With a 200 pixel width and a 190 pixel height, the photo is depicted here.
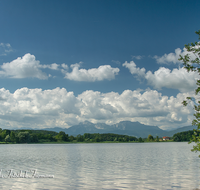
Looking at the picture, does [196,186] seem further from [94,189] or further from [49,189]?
[49,189]

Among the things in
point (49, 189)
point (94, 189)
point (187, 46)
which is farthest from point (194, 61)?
point (49, 189)

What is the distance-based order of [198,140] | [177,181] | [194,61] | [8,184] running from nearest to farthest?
[198,140], [194,61], [8,184], [177,181]

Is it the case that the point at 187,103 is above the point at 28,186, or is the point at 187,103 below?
→ above

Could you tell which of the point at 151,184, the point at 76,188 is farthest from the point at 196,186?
the point at 76,188

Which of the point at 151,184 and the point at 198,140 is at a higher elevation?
the point at 198,140

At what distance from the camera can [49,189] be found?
20594mm

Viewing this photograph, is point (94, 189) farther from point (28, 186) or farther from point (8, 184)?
point (8, 184)

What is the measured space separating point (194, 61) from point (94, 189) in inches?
607

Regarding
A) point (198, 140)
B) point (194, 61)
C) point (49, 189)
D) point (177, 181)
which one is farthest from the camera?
point (177, 181)

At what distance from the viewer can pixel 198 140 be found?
1670cm


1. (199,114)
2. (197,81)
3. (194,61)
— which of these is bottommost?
(199,114)

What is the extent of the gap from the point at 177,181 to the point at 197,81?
1263cm

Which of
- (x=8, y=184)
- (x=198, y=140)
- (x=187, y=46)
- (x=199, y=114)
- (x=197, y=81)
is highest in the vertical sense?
(x=187, y=46)

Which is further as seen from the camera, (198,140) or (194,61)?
(194,61)
